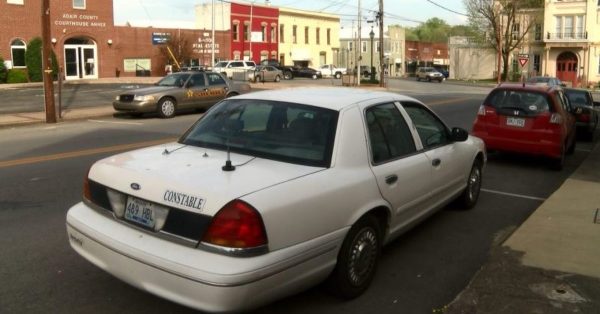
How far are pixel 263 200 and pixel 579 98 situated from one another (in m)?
16.4

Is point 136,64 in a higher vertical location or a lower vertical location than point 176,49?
lower

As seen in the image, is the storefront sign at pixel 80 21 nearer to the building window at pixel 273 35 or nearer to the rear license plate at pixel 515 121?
the building window at pixel 273 35

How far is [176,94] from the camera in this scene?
64.6 ft

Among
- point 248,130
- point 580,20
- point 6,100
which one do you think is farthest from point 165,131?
point 580,20

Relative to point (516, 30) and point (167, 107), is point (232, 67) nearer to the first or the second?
point (167, 107)

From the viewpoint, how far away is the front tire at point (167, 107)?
62.9ft

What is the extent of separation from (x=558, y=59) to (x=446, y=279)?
64536 mm

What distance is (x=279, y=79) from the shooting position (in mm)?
51312

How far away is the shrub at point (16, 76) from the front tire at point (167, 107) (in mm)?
26213

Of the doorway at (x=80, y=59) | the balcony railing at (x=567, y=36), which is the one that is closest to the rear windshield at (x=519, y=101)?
the doorway at (x=80, y=59)

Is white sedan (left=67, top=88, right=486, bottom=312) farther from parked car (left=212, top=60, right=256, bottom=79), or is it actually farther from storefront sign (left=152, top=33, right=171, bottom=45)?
Result: storefront sign (left=152, top=33, right=171, bottom=45)

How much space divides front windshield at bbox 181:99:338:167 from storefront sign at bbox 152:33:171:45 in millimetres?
50450

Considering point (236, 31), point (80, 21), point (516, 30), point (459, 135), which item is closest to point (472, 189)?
point (459, 135)

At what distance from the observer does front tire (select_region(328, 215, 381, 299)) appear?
169 inches
